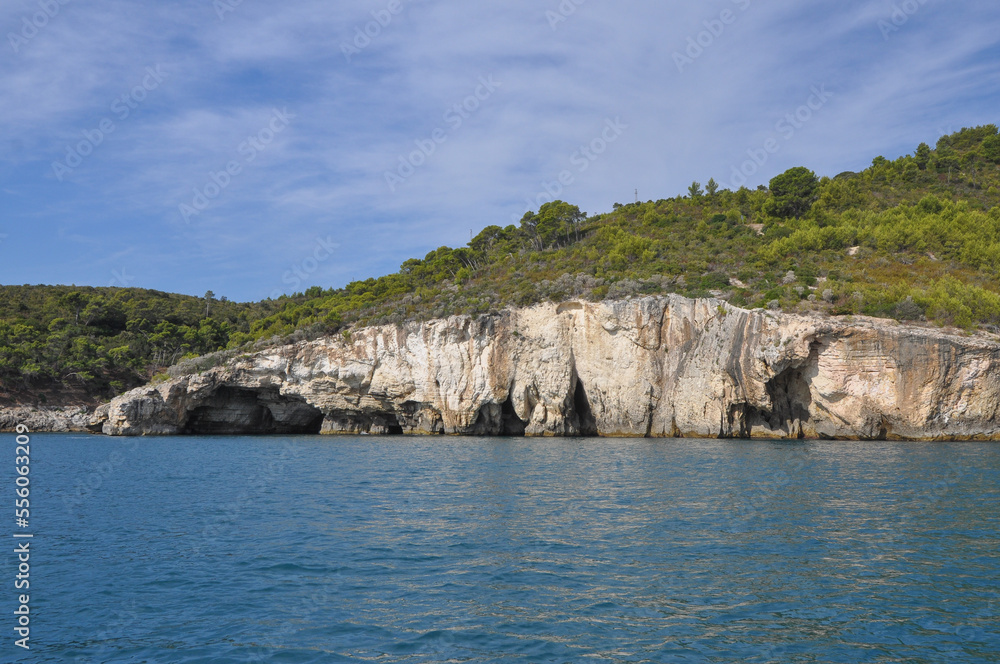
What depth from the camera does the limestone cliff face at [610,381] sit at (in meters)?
35.0

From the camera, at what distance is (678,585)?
1056 centimetres

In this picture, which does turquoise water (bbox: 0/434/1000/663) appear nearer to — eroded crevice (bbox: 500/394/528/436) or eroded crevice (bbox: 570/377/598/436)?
eroded crevice (bbox: 570/377/598/436)

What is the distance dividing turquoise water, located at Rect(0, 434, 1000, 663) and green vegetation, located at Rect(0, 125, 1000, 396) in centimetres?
2231

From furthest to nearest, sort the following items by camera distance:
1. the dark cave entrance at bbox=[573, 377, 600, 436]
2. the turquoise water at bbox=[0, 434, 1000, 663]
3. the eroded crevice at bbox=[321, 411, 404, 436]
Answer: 1. the eroded crevice at bbox=[321, 411, 404, 436]
2. the dark cave entrance at bbox=[573, 377, 600, 436]
3. the turquoise water at bbox=[0, 434, 1000, 663]

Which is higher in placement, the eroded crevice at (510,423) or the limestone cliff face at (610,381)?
the limestone cliff face at (610,381)

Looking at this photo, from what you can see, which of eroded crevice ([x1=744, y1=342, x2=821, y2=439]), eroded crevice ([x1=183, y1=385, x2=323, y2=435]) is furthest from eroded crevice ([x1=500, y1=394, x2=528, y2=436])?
eroded crevice ([x1=183, y1=385, x2=323, y2=435])

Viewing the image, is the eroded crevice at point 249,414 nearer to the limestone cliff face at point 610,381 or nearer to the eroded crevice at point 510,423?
the limestone cliff face at point 610,381

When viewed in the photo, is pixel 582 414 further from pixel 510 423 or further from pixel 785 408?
pixel 785 408

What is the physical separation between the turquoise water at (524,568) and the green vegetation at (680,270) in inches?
878

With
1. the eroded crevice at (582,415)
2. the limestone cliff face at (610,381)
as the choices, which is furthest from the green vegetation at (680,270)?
the eroded crevice at (582,415)

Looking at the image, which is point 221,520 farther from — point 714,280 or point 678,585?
point 714,280

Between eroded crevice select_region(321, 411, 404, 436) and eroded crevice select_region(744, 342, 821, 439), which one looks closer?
eroded crevice select_region(744, 342, 821, 439)

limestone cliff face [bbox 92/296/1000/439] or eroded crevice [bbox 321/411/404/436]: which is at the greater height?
limestone cliff face [bbox 92/296/1000/439]

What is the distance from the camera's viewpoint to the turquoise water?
8.45 m
